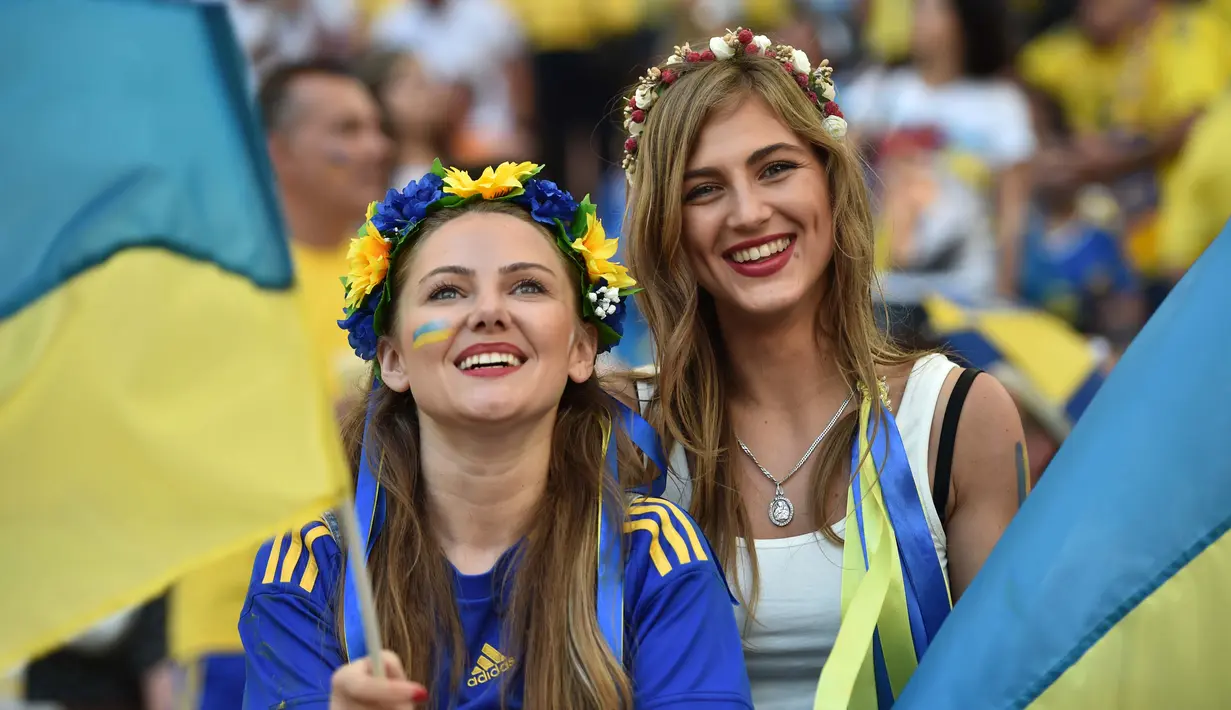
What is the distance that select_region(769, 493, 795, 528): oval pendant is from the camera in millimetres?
3516

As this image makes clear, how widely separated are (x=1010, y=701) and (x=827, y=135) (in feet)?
4.66

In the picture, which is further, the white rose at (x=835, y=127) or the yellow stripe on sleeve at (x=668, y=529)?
the white rose at (x=835, y=127)

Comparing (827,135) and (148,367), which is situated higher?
(827,135)

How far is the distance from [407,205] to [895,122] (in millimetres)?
4855

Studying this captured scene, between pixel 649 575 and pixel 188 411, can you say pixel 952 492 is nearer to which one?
pixel 649 575

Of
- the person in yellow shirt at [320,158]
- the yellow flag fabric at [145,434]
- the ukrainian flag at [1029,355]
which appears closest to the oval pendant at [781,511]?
the yellow flag fabric at [145,434]

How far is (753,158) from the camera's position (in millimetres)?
3535

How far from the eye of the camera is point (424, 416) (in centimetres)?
317

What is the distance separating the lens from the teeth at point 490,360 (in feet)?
9.77

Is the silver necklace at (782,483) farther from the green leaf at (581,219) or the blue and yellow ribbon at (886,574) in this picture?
the green leaf at (581,219)

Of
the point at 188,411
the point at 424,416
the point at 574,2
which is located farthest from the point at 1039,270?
the point at 188,411

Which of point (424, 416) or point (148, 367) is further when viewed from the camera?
point (424, 416)

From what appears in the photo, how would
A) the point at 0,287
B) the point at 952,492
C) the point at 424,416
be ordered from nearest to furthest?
the point at 0,287 → the point at 424,416 → the point at 952,492

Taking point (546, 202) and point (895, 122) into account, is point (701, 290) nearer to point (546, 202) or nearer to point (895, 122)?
point (546, 202)
